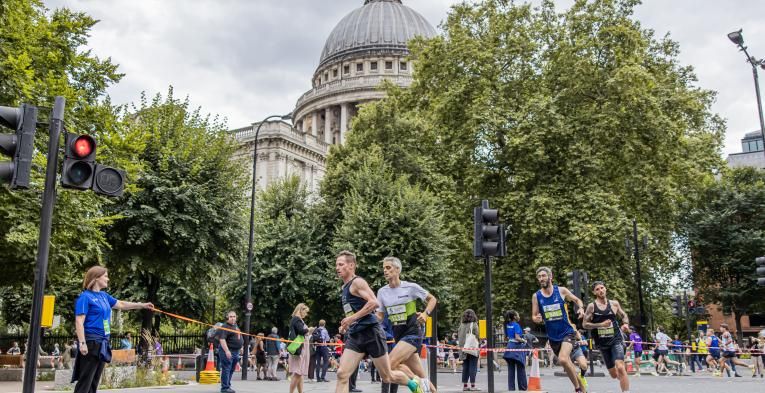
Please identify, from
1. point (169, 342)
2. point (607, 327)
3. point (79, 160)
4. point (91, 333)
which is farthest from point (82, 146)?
point (169, 342)

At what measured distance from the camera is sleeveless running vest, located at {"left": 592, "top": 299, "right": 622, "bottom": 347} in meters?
10.6

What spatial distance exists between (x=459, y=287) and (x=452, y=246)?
1.87m

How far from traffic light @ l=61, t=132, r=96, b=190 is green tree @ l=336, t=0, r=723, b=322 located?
853 inches

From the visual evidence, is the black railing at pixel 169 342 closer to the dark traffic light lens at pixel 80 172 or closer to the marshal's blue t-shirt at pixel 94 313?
the marshal's blue t-shirt at pixel 94 313

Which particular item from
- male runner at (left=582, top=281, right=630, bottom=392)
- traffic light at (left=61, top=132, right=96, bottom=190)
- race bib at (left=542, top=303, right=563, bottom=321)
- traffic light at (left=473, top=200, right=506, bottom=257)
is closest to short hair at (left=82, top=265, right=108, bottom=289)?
traffic light at (left=61, top=132, right=96, bottom=190)

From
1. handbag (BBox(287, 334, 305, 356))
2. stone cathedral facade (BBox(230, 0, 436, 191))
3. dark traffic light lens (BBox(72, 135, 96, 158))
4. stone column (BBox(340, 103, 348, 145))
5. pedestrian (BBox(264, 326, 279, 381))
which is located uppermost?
stone cathedral facade (BBox(230, 0, 436, 191))

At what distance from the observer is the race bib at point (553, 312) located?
33.6 ft

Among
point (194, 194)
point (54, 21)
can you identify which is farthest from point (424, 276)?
point (54, 21)

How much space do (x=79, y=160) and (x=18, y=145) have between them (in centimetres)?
56

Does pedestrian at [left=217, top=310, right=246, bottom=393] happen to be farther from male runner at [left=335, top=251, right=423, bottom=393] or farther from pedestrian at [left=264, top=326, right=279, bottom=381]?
pedestrian at [left=264, top=326, right=279, bottom=381]

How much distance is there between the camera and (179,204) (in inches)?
862

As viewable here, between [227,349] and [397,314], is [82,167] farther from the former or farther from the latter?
[227,349]

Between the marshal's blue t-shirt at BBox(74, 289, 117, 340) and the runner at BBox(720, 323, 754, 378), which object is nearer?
the marshal's blue t-shirt at BBox(74, 289, 117, 340)

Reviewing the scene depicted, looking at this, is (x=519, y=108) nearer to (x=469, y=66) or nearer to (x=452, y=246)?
(x=469, y=66)
